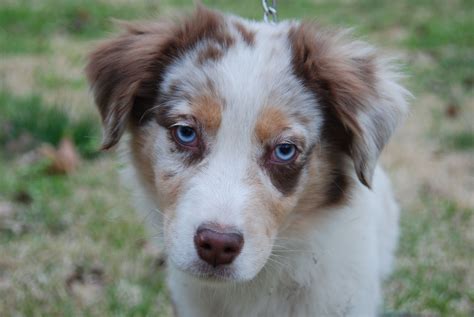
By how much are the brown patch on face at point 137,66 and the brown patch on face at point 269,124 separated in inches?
16.8

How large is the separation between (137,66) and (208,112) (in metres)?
0.48

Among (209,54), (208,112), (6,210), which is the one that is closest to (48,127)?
(6,210)

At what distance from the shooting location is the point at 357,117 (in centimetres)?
319

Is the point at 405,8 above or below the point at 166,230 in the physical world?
below

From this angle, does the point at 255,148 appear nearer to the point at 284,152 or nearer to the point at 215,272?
the point at 284,152

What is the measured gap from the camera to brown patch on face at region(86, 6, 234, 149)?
3312mm

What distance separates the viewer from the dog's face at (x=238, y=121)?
2887mm

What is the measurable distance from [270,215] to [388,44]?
24.5 ft

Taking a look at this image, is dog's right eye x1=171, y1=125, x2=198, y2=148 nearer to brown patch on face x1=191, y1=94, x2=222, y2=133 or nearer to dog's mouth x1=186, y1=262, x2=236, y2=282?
brown patch on face x1=191, y1=94, x2=222, y2=133

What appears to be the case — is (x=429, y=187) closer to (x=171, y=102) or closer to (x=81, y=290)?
(x=81, y=290)

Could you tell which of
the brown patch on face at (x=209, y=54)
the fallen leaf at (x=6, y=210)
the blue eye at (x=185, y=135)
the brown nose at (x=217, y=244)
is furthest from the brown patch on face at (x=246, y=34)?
the fallen leaf at (x=6, y=210)

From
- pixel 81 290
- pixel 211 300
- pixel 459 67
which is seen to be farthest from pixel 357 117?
pixel 459 67

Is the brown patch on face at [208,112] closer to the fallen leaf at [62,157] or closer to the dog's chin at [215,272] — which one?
the dog's chin at [215,272]

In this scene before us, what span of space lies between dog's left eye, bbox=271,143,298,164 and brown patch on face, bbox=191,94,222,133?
0.24 m
